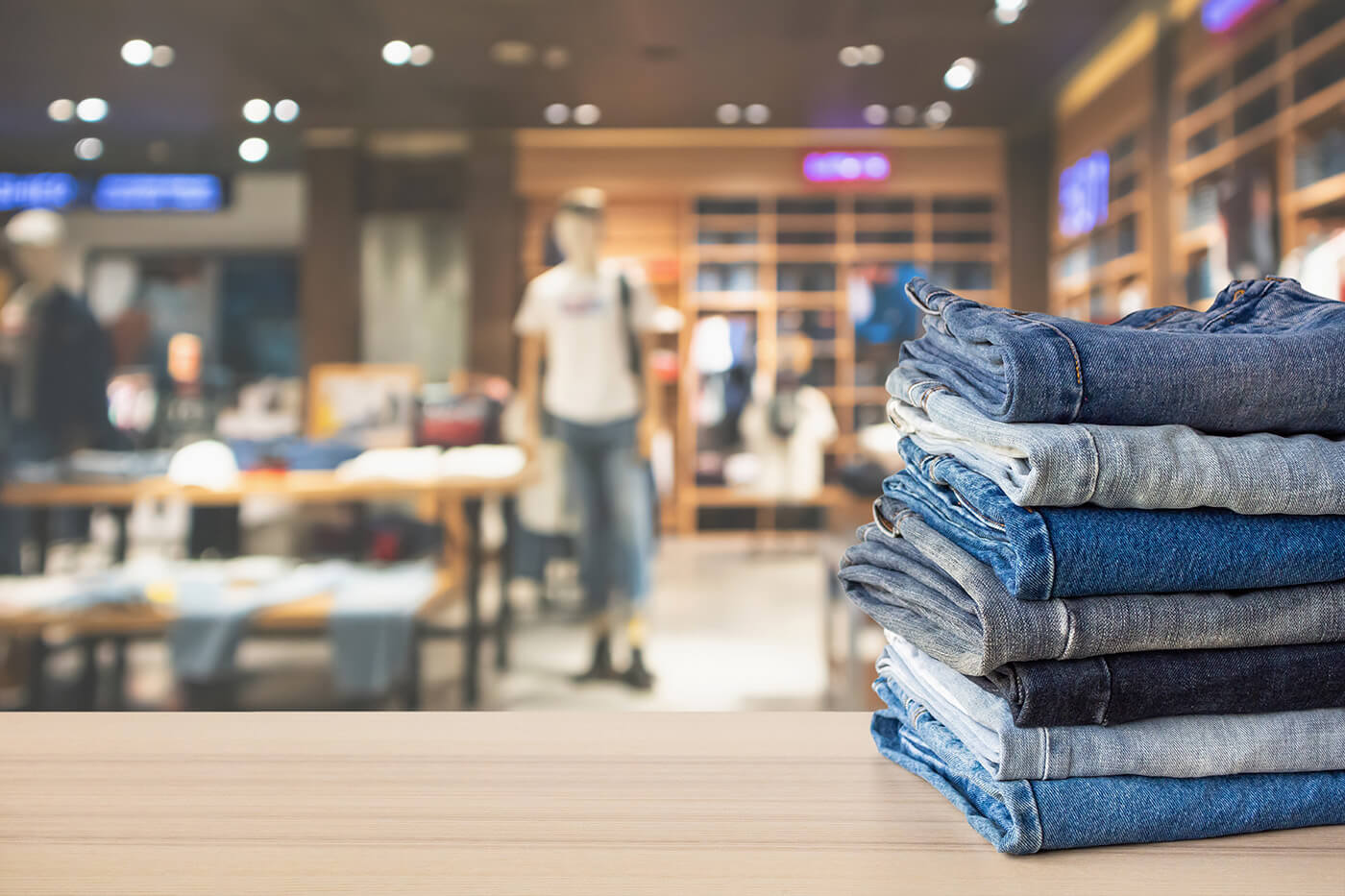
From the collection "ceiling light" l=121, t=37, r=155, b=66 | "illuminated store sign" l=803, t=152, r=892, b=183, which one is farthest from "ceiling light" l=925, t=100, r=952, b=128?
"ceiling light" l=121, t=37, r=155, b=66

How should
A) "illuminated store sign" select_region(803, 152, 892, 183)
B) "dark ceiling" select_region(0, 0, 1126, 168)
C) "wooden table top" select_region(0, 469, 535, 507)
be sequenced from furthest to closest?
1. "illuminated store sign" select_region(803, 152, 892, 183)
2. "dark ceiling" select_region(0, 0, 1126, 168)
3. "wooden table top" select_region(0, 469, 535, 507)

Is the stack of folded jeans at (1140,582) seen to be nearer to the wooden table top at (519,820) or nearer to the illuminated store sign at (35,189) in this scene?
the wooden table top at (519,820)

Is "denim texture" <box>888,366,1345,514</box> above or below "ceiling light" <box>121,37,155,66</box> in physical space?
below

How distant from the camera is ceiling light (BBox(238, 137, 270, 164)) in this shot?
484cm

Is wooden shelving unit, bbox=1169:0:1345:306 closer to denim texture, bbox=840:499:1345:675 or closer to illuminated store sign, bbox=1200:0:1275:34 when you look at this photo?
illuminated store sign, bbox=1200:0:1275:34

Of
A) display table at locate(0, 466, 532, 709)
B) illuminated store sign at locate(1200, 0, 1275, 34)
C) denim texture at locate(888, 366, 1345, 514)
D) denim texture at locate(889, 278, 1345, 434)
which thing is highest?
illuminated store sign at locate(1200, 0, 1275, 34)

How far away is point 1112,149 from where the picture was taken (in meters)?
5.36

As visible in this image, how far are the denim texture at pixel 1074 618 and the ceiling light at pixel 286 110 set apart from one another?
5.31m

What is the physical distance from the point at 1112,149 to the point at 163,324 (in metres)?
5.20

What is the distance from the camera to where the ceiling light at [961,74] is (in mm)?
5293

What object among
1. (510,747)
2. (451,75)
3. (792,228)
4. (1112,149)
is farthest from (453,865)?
(792,228)

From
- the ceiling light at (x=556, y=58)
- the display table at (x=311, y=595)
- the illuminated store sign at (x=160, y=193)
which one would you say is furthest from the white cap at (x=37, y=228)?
the ceiling light at (x=556, y=58)

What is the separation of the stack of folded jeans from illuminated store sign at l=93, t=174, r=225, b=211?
501 centimetres

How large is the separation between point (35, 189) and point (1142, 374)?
19.1ft
